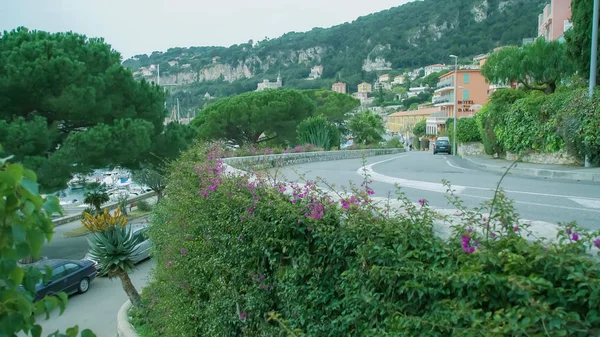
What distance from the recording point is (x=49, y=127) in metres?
21.4

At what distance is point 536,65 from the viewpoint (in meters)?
25.7

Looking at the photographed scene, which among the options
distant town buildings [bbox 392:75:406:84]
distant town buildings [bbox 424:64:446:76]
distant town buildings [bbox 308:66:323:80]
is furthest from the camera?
distant town buildings [bbox 392:75:406:84]

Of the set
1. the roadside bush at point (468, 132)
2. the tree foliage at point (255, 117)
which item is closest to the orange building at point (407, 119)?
the roadside bush at point (468, 132)

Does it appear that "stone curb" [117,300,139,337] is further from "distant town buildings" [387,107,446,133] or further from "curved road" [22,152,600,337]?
"distant town buildings" [387,107,446,133]

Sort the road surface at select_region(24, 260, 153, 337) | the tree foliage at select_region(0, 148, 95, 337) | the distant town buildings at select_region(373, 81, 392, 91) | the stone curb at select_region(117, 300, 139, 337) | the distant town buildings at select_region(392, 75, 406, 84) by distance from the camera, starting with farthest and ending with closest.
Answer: the distant town buildings at select_region(392, 75, 406, 84)
the distant town buildings at select_region(373, 81, 392, 91)
the road surface at select_region(24, 260, 153, 337)
the stone curb at select_region(117, 300, 139, 337)
the tree foliage at select_region(0, 148, 95, 337)

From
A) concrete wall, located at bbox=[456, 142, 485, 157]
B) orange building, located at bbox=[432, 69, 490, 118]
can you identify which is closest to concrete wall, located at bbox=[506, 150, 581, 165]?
concrete wall, located at bbox=[456, 142, 485, 157]

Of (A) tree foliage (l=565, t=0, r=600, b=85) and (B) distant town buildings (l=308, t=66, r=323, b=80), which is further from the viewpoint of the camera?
(B) distant town buildings (l=308, t=66, r=323, b=80)

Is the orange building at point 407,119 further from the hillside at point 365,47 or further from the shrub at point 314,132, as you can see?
the shrub at point 314,132

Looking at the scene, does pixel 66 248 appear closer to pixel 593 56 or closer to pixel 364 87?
pixel 593 56

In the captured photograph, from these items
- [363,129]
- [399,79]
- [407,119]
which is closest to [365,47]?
[399,79]

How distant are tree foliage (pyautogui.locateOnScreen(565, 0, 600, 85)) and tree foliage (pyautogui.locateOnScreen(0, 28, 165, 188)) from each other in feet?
54.7

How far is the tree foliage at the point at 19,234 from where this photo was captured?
173 centimetres

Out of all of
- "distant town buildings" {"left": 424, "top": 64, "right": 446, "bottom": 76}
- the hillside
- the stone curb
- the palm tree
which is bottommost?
the stone curb

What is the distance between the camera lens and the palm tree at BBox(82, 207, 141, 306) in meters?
11.2
